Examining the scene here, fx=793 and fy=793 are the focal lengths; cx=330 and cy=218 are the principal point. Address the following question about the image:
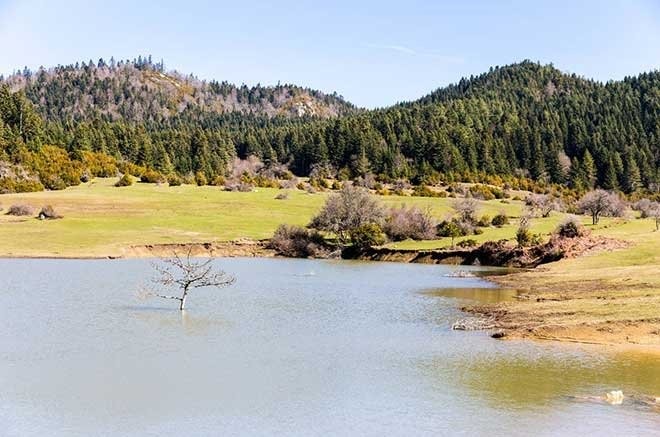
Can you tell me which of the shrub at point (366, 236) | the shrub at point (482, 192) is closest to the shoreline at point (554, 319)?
the shrub at point (366, 236)

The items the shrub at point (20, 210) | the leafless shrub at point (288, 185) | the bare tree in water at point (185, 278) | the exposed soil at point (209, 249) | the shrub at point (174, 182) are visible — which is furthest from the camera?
the leafless shrub at point (288, 185)

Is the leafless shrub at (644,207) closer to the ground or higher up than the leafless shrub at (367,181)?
closer to the ground

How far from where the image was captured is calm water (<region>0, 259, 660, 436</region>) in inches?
949

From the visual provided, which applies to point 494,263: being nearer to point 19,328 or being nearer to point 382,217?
point 382,217

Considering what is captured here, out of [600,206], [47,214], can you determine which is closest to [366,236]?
[600,206]

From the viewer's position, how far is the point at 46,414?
24.4 meters

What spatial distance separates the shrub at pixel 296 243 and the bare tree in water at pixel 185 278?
13791 millimetres

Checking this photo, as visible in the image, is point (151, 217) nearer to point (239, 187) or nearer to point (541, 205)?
point (239, 187)

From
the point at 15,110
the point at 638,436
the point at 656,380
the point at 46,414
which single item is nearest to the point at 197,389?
the point at 46,414

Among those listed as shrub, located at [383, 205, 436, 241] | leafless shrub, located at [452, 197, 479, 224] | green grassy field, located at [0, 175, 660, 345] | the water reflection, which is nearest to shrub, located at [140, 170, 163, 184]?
green grassy field, located at [0, 175, 660, 345]

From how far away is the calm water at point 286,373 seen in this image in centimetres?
2409

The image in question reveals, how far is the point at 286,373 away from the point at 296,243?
7173 cm

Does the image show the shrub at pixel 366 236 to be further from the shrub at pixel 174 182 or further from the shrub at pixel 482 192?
the shrub at pixel 482 192

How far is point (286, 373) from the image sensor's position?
30.7 m
